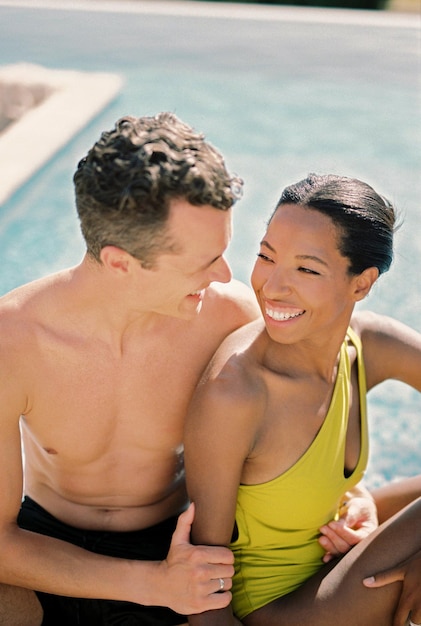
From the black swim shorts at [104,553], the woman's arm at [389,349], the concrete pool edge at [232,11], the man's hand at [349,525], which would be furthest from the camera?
the concrete pool edge at [232,11]

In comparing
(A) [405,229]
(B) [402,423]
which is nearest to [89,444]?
(B) [402,423]

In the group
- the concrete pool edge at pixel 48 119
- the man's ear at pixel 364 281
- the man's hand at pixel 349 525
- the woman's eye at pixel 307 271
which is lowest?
the concrete pool edge at pixel 48 119

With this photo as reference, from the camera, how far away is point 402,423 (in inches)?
195

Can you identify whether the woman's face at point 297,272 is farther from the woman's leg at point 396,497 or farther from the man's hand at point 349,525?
the woman's leg at point 396,497

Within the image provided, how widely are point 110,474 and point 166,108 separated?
6861mm

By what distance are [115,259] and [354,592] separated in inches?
46.2

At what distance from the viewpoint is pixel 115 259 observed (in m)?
2.26

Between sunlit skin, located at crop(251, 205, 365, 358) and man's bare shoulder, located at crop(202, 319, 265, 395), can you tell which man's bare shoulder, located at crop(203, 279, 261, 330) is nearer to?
man's bare shoulder, located at crop(202, 319, 265, 395)

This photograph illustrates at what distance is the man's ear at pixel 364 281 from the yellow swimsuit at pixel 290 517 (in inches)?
12.9

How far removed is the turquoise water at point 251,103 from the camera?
6.76 m

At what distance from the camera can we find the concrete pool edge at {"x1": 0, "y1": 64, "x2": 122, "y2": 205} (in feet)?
21.4

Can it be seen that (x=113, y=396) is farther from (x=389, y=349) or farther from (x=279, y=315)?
(x=389, y=349)

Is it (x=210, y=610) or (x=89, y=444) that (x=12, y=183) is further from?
(x=210, y=610)

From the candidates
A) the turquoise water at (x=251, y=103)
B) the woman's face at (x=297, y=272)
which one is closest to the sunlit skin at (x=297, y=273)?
the woman's face at (x=297, y=272)
